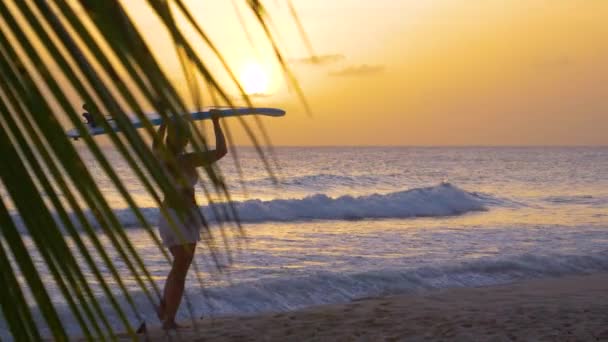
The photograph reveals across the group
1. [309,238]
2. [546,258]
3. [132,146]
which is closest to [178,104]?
[132,146]

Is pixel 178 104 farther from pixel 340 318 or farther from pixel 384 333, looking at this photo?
pixel 340 318

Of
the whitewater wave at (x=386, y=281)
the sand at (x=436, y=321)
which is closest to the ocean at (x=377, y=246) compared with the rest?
the whitewater wave at (x=386, y=281)

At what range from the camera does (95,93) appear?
16.8 inches

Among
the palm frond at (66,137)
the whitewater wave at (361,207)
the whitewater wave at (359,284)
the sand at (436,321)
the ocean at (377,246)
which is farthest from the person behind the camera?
the whitewater wave at (361,207)

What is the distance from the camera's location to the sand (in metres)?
6.91

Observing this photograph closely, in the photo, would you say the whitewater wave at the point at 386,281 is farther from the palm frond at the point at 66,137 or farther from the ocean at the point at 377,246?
the palm frond at the point at 66,137

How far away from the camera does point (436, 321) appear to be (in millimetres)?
7559

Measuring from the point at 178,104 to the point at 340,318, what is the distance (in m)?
7.61

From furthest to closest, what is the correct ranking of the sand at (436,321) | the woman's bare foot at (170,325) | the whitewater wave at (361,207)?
1. the whitewater wave at (361,207)
2. the sand at (436,321)
3. the woman's bare foot at (170,325)

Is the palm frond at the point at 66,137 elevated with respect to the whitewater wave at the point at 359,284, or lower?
elevated

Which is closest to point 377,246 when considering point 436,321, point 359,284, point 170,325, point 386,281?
point 386,281

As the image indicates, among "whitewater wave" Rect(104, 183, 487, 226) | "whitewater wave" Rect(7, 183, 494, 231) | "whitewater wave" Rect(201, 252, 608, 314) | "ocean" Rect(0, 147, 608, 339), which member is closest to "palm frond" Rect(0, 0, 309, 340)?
"ocean" Rect(0, 147, 608, 339)

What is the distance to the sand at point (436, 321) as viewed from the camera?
6914 millimetres

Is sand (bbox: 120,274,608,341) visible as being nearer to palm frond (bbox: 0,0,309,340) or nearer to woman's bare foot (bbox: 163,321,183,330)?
woman's bare foot (bbox: 163,321,183,330)
